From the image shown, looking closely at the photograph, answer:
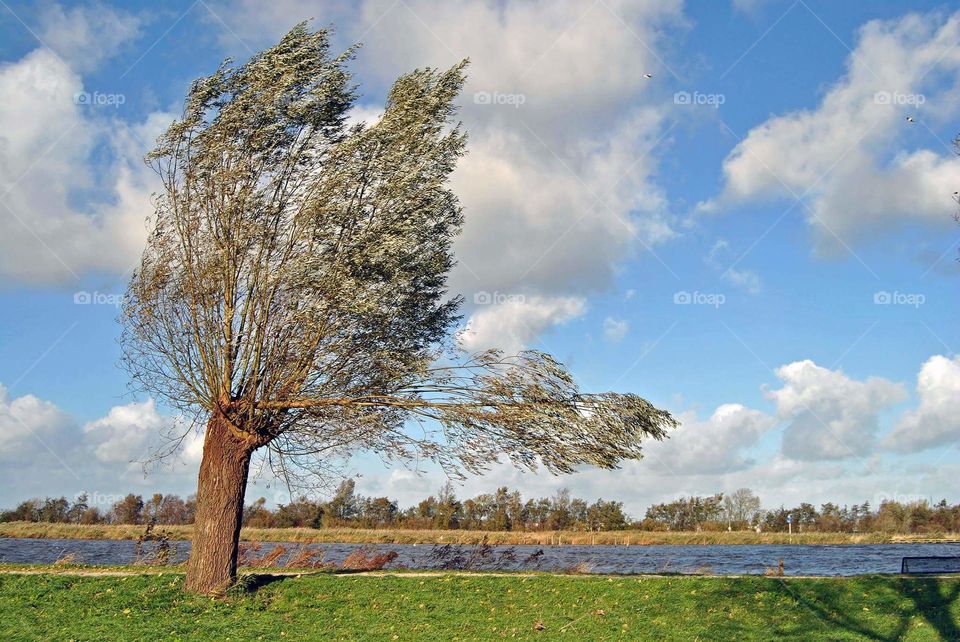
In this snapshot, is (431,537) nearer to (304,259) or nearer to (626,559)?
(626,559)

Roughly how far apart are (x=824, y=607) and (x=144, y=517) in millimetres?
100347

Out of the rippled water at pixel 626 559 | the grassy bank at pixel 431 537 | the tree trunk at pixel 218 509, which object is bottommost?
the grassy bank at pixel 431 537

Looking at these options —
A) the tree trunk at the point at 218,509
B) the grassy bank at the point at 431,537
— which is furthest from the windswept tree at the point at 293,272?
the grassy bank at the point at 431,537

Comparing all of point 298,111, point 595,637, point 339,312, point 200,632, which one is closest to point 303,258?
point 339,312

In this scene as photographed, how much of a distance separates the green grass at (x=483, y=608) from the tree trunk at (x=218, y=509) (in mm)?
588

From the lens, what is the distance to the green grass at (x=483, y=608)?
13758 millimetres

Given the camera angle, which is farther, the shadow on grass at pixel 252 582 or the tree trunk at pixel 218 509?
the tree trunk at pixel 218 509

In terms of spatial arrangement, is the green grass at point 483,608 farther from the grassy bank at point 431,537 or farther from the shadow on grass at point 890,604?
the grassy bank at point 431,537

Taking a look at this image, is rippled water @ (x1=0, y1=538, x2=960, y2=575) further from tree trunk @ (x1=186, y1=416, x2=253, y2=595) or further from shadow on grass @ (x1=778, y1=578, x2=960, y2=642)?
tree trunk @ (x1=186, y1=416, x2=253, y2=595)

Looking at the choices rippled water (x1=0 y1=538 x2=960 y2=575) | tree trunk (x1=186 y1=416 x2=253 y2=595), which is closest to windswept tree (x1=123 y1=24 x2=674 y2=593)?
tree trunk (x1=186 y1=416 x2=253 y2=595)

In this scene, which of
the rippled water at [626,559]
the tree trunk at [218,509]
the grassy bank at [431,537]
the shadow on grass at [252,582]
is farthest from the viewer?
the grassy bank at [431,537]

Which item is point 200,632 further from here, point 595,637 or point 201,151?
point 201,151

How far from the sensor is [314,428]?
684 inches

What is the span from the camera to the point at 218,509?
16688mm
